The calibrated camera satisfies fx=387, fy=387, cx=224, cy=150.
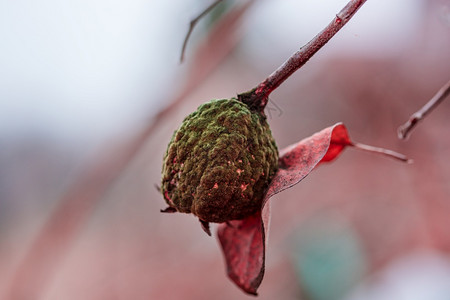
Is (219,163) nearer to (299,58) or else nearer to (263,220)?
(263,220)

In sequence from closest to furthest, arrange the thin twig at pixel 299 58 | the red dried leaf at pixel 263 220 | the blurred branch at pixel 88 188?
1. the thin twig at pixel 299 58
2. the red dried leaf at pixel 263 220
3. the blurred branch at pixel 88 188

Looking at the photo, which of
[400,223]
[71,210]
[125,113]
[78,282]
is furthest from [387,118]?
[78,282]

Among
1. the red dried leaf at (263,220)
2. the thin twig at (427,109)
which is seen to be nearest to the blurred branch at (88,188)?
the red dried leaf at (263,220)

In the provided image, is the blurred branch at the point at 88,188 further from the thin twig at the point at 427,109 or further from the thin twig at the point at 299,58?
the thin twig at the point at 427,109

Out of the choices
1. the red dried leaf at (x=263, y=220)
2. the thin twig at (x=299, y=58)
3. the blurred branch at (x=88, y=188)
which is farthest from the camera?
the blurred branch at (x=88, y=188)

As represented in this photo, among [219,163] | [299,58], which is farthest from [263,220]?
[299,58]

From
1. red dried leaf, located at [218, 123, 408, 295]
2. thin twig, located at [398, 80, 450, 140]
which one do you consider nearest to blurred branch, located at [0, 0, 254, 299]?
red dried leaf, located at [218, 123, 408, 295]

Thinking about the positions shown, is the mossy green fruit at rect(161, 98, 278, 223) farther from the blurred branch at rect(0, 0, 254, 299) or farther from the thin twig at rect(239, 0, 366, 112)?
the blurred branch at rect(0, 0, 254, 299)
